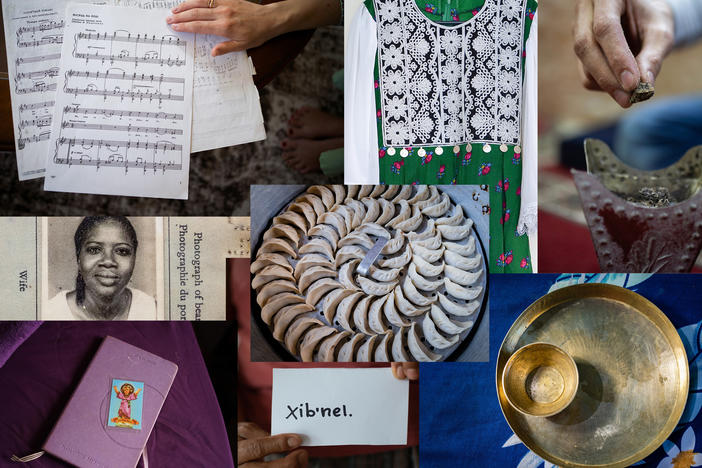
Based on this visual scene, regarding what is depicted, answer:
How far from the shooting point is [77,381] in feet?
4.63

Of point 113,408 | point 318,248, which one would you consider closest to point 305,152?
point 318,248

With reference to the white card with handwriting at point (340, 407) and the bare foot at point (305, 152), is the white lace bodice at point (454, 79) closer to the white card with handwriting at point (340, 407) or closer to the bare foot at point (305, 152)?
the bare foot at point (305, 152)

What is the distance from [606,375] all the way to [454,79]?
0.81 meters

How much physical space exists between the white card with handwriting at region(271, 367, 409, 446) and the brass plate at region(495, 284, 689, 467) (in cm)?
26

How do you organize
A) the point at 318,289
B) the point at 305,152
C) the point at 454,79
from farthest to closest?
the point at 305,152 < the point at 454,79 < the point at 318,289

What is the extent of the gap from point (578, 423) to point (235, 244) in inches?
36.4

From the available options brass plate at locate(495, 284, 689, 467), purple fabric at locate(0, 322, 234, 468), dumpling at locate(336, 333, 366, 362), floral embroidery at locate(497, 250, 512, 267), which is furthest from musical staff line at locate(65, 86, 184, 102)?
brass plate at locate(495, 284, 689, 467)

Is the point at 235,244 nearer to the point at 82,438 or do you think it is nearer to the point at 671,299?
the point at 82,438

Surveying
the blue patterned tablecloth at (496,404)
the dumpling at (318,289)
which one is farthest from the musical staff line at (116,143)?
the blue patterned tablecloth at (496,404)

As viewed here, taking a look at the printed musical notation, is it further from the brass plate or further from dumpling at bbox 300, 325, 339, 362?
the brass plate

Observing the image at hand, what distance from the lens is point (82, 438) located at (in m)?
1.39

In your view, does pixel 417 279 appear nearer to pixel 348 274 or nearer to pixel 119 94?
pixel 348 274

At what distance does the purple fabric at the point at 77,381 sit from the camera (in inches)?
55.1

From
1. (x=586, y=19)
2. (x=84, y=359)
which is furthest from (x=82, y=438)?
(x=586, y=19)
